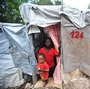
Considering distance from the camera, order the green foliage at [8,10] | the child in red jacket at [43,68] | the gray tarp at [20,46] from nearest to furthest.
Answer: the child in red jacket at [43,68], the gray tarp at [20,46], the green foliage at [8,10]

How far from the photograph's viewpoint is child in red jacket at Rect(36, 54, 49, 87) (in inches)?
230

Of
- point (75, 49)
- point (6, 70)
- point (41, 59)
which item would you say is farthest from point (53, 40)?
point (6, 70)

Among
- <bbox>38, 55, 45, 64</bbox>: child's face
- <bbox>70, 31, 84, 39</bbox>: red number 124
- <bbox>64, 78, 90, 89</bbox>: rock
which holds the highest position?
<bbox>70, 31, 84, 39</bbox>: red number 124

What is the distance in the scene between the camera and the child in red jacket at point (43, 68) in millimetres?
5848

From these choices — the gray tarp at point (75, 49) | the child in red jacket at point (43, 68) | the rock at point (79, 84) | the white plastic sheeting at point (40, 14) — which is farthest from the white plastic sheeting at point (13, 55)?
the rock at point (79, 84)

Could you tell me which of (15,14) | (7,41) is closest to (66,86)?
(7,41)

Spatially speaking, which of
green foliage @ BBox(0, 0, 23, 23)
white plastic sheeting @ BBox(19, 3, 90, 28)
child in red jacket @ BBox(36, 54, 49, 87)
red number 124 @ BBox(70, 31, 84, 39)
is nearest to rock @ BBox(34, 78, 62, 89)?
child in red jacket @ BBox(36, 54, 49, 87)

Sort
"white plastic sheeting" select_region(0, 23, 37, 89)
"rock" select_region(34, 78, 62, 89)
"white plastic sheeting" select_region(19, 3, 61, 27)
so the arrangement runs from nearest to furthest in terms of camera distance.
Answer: "white plastic sheeting" select_region(19, 3, 61, 27), "rock" select_region(34, 78, 62, 89), "white plastic sheeting" select_region(0, 23, 37, 89)

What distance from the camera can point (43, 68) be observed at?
5.86m

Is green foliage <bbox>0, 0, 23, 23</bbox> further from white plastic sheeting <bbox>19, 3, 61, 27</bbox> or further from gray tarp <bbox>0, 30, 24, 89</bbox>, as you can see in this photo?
white plastic sheeting <bbox>19, 3, 61, 27</bbox>

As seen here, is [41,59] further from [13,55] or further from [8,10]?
[8,10]

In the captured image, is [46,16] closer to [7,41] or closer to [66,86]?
[7,41]

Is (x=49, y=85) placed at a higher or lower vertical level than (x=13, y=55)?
lower

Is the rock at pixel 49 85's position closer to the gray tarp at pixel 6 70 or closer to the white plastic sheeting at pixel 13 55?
the white plastic sheeting at pixel 13 55
